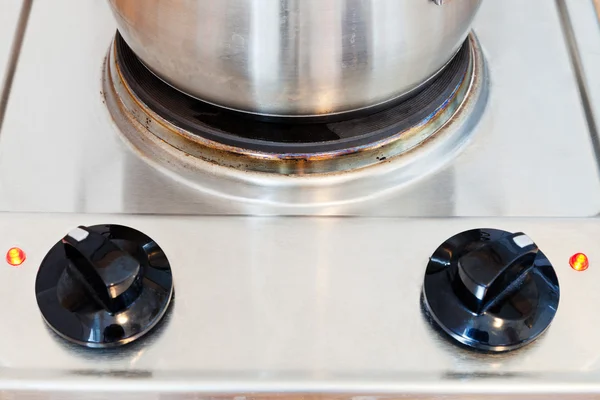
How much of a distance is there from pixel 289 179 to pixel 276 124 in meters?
0.05

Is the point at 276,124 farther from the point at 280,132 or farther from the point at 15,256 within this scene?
the point at 15,256

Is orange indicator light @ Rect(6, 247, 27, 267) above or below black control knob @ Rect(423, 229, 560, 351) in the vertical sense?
below

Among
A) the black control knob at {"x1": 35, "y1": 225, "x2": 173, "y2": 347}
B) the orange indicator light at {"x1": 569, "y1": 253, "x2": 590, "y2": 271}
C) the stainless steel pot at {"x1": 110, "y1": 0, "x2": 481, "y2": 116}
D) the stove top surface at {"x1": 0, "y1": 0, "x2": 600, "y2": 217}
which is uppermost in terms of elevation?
the stainless steel pot at {"x1": 110, "y1": 0, "x2": 481, "y2": 116}

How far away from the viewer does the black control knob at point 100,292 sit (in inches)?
20.2

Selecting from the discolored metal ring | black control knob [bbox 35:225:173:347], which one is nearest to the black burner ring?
the discolored metal ring

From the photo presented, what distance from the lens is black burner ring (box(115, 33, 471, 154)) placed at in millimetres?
627

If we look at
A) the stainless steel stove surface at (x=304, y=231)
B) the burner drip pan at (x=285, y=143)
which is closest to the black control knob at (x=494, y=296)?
the stainless steel stove surface at (x=304, y=231)

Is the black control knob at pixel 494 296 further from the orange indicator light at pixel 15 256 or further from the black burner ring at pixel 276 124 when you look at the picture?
the orange indicator light at pixel 15 256

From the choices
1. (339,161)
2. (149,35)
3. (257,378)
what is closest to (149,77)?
(149,35)

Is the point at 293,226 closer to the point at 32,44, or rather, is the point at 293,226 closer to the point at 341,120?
the point at 341,120

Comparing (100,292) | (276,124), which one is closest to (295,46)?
(276,124)

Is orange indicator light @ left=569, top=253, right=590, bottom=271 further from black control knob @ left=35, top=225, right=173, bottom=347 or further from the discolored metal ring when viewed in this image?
black control knob @ left=35, top=225, right=173, bottom=347

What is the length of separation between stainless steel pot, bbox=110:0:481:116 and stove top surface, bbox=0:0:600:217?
0.08m

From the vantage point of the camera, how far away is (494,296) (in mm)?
522
